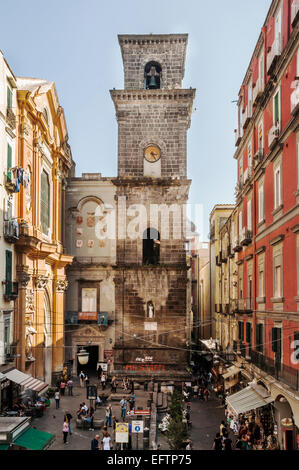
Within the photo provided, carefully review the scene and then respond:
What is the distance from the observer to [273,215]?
20828 mm

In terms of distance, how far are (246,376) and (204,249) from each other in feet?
137

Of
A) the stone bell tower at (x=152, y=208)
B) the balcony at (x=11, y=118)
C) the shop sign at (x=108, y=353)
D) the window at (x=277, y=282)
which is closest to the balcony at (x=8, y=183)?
the balcony at (x=11, y=118)

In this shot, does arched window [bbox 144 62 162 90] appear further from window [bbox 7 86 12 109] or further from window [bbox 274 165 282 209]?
window [bbox 274 165 282 209]

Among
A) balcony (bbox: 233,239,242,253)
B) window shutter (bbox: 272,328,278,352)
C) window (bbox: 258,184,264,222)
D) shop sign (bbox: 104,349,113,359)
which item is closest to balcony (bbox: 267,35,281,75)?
window (bbox: 258,184,264,222)

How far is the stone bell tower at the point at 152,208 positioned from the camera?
125 ft

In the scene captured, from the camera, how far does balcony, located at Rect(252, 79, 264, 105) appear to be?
22.9 metres

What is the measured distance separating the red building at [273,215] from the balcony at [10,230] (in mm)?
10446

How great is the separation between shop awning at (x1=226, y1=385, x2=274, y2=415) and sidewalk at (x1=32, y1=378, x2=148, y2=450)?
549cm

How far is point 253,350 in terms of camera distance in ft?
76.5

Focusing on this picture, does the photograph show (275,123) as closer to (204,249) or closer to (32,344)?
(32,344)

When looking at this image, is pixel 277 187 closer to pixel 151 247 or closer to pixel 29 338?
pixel 29 338

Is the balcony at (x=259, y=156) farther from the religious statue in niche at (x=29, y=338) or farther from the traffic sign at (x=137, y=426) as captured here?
the religious statue in niche at (x=29, y=338)

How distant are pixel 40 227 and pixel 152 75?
51.7 feet

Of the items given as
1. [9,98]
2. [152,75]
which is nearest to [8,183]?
[9,98]
